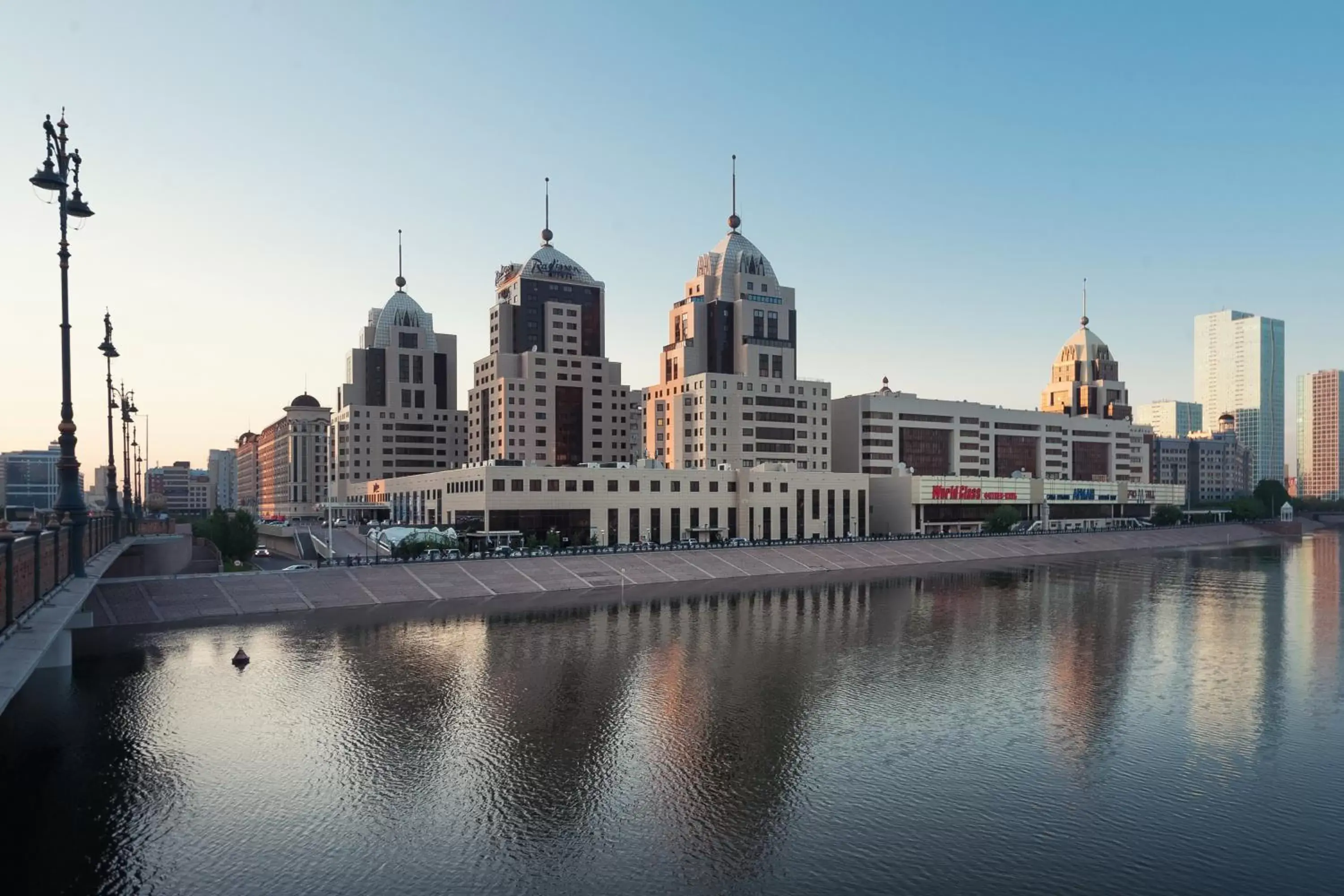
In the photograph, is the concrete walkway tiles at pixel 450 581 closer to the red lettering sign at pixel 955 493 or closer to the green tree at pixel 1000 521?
the red lettering sign at pixel 955 493

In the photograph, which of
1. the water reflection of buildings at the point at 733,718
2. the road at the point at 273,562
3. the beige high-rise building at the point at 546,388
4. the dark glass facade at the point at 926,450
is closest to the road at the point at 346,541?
the road at the point at 273,562

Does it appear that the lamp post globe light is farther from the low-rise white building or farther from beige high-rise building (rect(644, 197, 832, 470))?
beige high-rise building (rect(644, 197, 832, 470))

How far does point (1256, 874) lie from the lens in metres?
29.5

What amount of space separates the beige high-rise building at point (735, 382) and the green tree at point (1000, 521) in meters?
32.3

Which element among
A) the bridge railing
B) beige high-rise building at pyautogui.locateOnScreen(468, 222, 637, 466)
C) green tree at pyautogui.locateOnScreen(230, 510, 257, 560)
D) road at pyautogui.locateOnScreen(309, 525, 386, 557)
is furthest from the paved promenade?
beige high-rise building at pyautogui.locateOnScreen(468, 222, 637, 466)

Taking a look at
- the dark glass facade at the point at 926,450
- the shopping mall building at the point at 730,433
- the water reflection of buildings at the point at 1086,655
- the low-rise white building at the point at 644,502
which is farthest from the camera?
the dark glass facade at the point at 926,450

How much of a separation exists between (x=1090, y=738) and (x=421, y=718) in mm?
34428

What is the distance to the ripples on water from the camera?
30328 mm

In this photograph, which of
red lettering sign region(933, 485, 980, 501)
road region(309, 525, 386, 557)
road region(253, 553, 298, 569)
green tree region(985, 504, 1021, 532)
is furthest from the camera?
red lettering sign region(933, 485, 980, 501)

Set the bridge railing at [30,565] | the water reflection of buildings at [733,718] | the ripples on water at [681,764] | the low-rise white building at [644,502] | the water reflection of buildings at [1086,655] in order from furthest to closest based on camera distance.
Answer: the low-rise white building at [644,502], the water reflection of buildings at [1086,655], the bridge railing at [30,565], the water reflection of buildings at [733,718], the ripples on water at [681,764]

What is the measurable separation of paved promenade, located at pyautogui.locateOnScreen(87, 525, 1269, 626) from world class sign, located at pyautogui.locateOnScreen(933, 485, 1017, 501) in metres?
15.3

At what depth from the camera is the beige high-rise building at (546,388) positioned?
181m

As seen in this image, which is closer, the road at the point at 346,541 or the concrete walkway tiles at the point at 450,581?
the concrete walkway tiles at the point at 450,581

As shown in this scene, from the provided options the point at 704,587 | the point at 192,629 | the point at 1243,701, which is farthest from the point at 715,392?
the point at 1243,701
